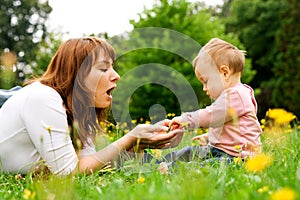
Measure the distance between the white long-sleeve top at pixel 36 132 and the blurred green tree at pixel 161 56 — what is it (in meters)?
6.78

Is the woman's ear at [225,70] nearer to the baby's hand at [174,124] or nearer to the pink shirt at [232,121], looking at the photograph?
the pink shirt at [232,121]

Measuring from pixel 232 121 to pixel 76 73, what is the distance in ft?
3.50

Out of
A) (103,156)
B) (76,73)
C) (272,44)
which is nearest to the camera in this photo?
(103,156)

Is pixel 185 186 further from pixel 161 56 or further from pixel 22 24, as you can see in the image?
pixel 22 24

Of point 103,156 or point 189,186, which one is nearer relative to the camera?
point 189,186

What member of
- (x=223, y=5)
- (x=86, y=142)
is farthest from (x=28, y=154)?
(x=223, y=5)

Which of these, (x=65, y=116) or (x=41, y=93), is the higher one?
(x=41, y=93)

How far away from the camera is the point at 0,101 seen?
10.4 ft

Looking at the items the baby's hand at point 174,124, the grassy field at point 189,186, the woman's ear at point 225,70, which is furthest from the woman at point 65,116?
the woman's ear at point 225,70

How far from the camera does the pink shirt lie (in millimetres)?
2873

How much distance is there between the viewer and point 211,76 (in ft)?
9.80

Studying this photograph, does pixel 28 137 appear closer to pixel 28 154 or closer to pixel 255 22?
pixel 28 154

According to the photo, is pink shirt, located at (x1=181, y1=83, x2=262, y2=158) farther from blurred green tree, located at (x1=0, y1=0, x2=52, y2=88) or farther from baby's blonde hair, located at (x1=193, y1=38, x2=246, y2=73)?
blurred green tree, located at (x1=0, y1=0, x2=52, y2=88)

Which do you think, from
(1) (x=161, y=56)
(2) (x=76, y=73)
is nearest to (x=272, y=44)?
(1) (x=161, y=56)
